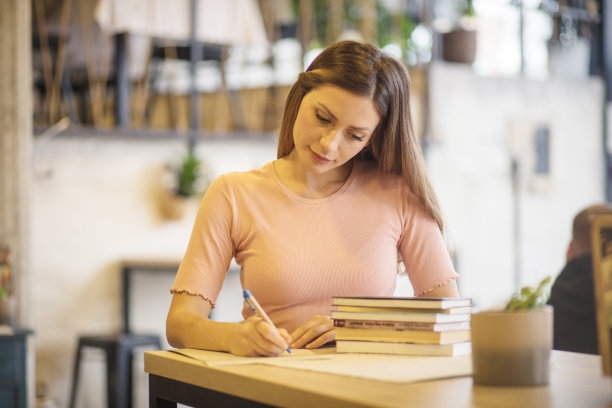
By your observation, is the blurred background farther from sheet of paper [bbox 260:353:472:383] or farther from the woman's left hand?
sheet of paper [bbox 260:353:472:383]

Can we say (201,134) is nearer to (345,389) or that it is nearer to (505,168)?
(505,168)

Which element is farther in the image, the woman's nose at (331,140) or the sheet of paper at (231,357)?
the woman's nose at (331,140)

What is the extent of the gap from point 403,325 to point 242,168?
4139 mm

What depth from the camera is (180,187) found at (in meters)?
5.18

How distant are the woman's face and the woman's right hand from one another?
0.49 meters

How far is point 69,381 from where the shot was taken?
489 centimetres

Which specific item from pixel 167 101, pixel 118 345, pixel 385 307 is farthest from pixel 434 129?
pixel 385 307

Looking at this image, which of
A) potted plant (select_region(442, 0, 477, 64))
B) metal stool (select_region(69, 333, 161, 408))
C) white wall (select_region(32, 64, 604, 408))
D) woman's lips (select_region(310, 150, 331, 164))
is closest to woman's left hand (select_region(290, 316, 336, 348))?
woman's lips (select_region(310, 150, 331, 164))

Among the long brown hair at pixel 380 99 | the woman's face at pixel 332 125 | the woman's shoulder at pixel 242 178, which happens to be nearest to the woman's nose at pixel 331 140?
the woman's face at pixel 332 125

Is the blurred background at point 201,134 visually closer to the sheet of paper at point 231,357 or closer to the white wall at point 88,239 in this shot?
the white wall at point 88,239

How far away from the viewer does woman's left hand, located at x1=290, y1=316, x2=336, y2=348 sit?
164 cm

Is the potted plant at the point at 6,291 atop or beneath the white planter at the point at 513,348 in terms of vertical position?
beneath

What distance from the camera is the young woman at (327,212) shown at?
1.83m

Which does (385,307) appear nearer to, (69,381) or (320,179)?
(320,179)
